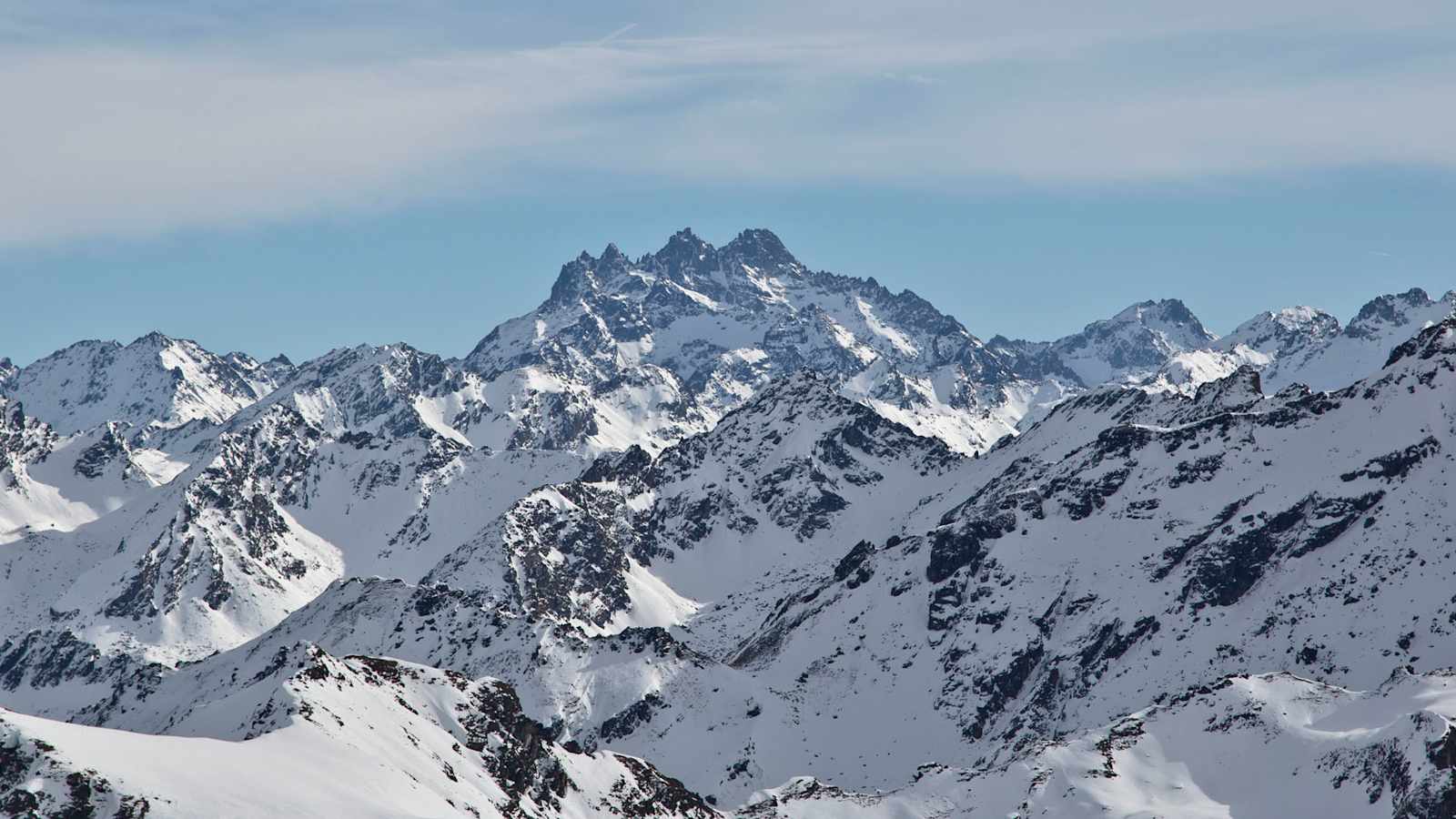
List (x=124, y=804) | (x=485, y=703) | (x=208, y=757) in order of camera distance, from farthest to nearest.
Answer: (x=485, y=703), (x=208, y=757), (x=124, y=804)

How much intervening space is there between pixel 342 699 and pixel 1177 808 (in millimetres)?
87291

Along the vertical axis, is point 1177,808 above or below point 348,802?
below

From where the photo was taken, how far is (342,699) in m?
180

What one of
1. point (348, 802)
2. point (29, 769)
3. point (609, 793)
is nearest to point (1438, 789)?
point (609, 793)

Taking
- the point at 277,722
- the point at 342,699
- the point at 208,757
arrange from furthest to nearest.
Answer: the point at 342,699, the point at 277,722, the point at 208,757

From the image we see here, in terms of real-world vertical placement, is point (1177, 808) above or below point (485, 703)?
below

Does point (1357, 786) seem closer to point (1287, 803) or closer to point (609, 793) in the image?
point (1287, 803)

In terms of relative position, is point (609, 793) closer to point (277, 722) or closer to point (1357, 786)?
point (277, 722)

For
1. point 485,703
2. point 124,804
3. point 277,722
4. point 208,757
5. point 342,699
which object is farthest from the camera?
point 485,703

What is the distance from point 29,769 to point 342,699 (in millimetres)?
46387

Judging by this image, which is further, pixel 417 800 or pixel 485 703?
pixel 485 703

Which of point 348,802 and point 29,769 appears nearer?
point 29,769

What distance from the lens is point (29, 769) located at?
13600 centimetres

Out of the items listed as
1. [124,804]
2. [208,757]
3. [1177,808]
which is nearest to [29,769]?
[124,804]
